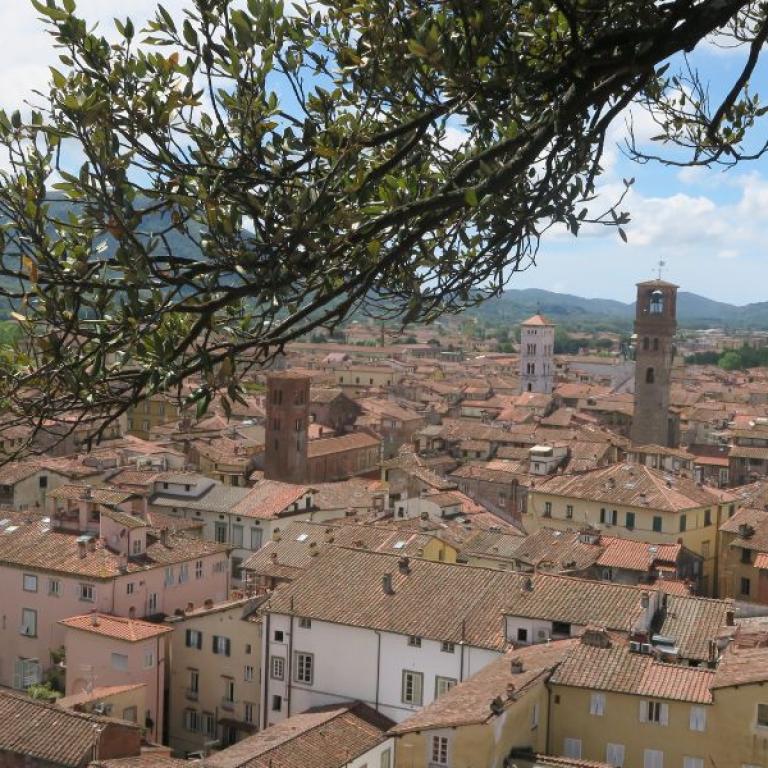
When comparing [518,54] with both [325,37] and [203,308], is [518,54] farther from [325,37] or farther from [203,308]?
[203,308]

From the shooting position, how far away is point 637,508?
41.1 meters

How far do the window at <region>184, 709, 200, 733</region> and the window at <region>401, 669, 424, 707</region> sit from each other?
261 inches

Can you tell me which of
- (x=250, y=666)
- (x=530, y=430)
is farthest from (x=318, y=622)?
(x=530, y=430)

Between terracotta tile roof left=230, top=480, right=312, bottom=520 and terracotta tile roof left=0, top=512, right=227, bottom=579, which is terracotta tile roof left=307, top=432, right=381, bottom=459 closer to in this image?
terracotta tile roof left=230, top=480, right=312, bottom=520

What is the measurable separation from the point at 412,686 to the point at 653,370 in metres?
43.3

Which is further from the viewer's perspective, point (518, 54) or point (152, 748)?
point (152, 748)

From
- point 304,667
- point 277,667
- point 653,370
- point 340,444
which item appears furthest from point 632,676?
point 653,370

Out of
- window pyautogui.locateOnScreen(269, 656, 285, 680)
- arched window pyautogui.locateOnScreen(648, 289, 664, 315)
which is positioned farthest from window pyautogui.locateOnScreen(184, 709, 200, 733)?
arched window pyautogui.locateOnScreen(648, 289, 664, 315)

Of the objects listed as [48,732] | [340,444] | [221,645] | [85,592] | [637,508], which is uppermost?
[637,508]

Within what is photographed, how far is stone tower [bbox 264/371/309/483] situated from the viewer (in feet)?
188

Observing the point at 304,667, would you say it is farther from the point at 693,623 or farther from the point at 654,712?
the point at 654,712

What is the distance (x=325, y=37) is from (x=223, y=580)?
3115 cm

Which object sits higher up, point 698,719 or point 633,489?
point 633,489

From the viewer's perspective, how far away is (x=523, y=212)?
5.43 metres
